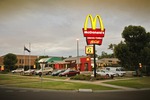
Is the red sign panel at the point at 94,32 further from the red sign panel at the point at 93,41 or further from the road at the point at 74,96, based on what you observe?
the road at the point at 74,96

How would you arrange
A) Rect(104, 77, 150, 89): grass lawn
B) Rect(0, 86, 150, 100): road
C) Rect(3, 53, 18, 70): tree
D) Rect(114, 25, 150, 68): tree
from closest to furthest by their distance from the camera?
Rect(0, 86, 150, 100): road
Rect(104, 77, 150, 89): grass lawn
Rect(114, 25, 150, 68): tree
Rect(3, 53, 18, 70): tree

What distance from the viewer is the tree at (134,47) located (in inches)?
1515

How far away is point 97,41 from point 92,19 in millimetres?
3445

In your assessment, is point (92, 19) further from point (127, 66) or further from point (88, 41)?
point (127, 66)

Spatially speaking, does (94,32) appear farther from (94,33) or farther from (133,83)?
(133,83)

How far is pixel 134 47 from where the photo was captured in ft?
129

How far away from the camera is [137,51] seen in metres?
39.3

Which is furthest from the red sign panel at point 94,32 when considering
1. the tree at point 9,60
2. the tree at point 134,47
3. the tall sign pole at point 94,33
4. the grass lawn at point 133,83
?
the tree at point 9,60

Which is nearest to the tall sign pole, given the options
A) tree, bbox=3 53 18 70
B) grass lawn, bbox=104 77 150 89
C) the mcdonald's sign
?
the mcdonald's sign

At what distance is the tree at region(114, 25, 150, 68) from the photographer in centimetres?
3847

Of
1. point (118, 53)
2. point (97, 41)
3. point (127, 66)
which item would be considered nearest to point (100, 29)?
point (97, 41)

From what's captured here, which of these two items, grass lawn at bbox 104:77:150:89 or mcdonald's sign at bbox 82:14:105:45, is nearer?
grass lawn at bbox 104:77:150:89

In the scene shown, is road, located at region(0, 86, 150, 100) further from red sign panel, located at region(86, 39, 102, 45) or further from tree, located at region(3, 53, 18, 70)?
tree, located at region(3, 53, 18, 70)

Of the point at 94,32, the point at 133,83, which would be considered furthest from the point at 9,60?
the point at 133,83
